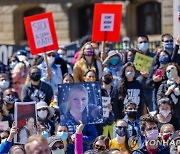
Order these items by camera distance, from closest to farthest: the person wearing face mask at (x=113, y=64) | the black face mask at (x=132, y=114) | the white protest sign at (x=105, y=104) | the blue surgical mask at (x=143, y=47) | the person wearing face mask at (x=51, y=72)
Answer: the black face mask at (x=132, y=114) → the white protest sign at (x=105, y=104) → the person wearing face mask at (x=51, y=72) → the person wearing face mask at (x=113, y=64) → the blue surgical mask at (x=143, y=47)

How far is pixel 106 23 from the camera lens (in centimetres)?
1423

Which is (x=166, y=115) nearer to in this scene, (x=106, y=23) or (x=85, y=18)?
(x=106, y=23)

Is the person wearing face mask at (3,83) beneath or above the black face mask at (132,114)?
above

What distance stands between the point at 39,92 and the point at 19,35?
19418 millimetres

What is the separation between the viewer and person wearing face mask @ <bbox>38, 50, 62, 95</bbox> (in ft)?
43.8

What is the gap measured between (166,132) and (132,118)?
974 mm

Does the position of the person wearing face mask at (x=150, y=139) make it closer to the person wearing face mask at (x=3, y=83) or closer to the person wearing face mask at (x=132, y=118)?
the person wearing face mask at (x=132, y=118)

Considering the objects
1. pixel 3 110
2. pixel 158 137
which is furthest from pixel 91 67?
pixel 158 137

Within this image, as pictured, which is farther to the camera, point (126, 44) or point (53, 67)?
point (126, 44)

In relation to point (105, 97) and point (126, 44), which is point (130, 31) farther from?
point (105, 97)

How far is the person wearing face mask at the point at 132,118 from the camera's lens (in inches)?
434

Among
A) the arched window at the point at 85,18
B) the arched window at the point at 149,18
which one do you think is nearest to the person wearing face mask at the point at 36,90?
the arched window at the point at 149,18

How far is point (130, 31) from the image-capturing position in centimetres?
2988

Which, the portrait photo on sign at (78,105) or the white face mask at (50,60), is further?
the white face mask at (50,60)
